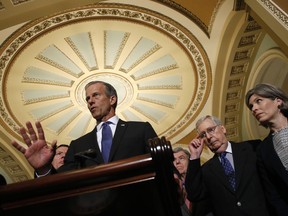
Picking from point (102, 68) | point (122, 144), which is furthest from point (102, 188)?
point (102, 68)

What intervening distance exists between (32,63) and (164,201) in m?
6.87

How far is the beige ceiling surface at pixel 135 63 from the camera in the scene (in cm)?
634

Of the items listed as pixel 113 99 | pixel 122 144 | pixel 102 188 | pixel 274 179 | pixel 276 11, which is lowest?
pixel 102 188

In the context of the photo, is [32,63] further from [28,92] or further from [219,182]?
[219,182]

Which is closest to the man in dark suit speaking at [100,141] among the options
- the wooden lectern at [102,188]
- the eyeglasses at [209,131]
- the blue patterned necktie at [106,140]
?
the blue patterned necktie at [106,140]

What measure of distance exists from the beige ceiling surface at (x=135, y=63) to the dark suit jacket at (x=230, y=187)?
306 cm

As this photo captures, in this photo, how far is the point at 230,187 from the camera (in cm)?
218

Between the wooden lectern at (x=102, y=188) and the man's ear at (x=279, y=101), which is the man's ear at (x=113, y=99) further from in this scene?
the wooden lectern at (x=102, y=188)

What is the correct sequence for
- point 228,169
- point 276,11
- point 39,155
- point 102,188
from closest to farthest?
point 102,188, point 39,155, point 228,169, point 276,11

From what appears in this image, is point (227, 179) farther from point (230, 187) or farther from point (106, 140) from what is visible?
point (106, 140)

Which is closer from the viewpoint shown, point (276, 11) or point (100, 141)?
point (100, 141)

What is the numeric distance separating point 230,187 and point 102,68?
627 cm

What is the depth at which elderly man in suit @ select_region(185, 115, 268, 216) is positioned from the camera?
6.85ft

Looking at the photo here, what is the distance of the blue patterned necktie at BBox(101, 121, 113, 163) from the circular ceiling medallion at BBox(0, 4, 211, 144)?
4.69 meters
